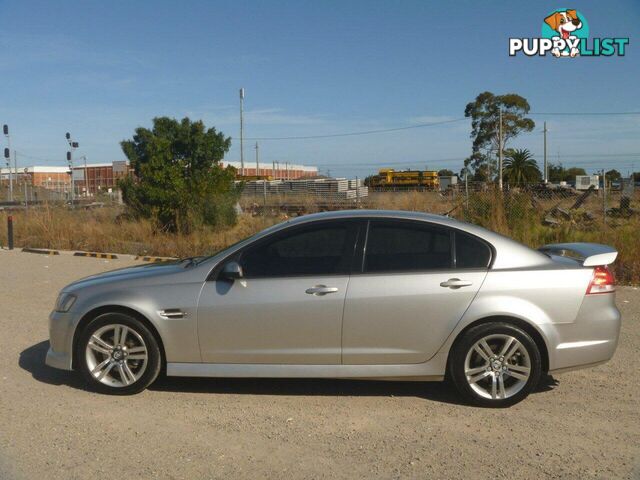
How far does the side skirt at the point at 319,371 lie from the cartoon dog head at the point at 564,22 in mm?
17527

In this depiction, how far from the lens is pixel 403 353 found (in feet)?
17.0

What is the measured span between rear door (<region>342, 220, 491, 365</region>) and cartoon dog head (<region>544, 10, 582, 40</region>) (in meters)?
16.9

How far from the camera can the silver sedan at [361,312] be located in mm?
5133

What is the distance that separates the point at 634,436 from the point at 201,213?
14481 mm

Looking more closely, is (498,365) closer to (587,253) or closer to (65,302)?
(587,253)

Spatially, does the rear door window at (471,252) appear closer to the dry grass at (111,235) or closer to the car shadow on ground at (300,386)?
the car shadow on ground at (300,386)

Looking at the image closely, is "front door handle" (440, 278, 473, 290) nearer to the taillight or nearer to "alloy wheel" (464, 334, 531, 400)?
"alloy wheel" (464, 334, 531, 400)

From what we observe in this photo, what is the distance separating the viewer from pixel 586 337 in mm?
5160

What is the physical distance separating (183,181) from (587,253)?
50.8ft

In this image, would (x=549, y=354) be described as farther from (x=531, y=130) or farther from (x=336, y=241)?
(x=531, y=130)

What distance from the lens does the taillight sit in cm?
520

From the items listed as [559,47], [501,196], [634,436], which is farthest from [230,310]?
[559,47]

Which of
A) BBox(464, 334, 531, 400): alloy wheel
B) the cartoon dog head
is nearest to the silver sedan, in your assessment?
BBox(464, 334, 531, 400): alloy wheel

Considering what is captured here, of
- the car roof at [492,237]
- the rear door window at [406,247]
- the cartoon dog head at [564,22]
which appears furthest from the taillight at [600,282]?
the cartoon dog head at [564,22]
